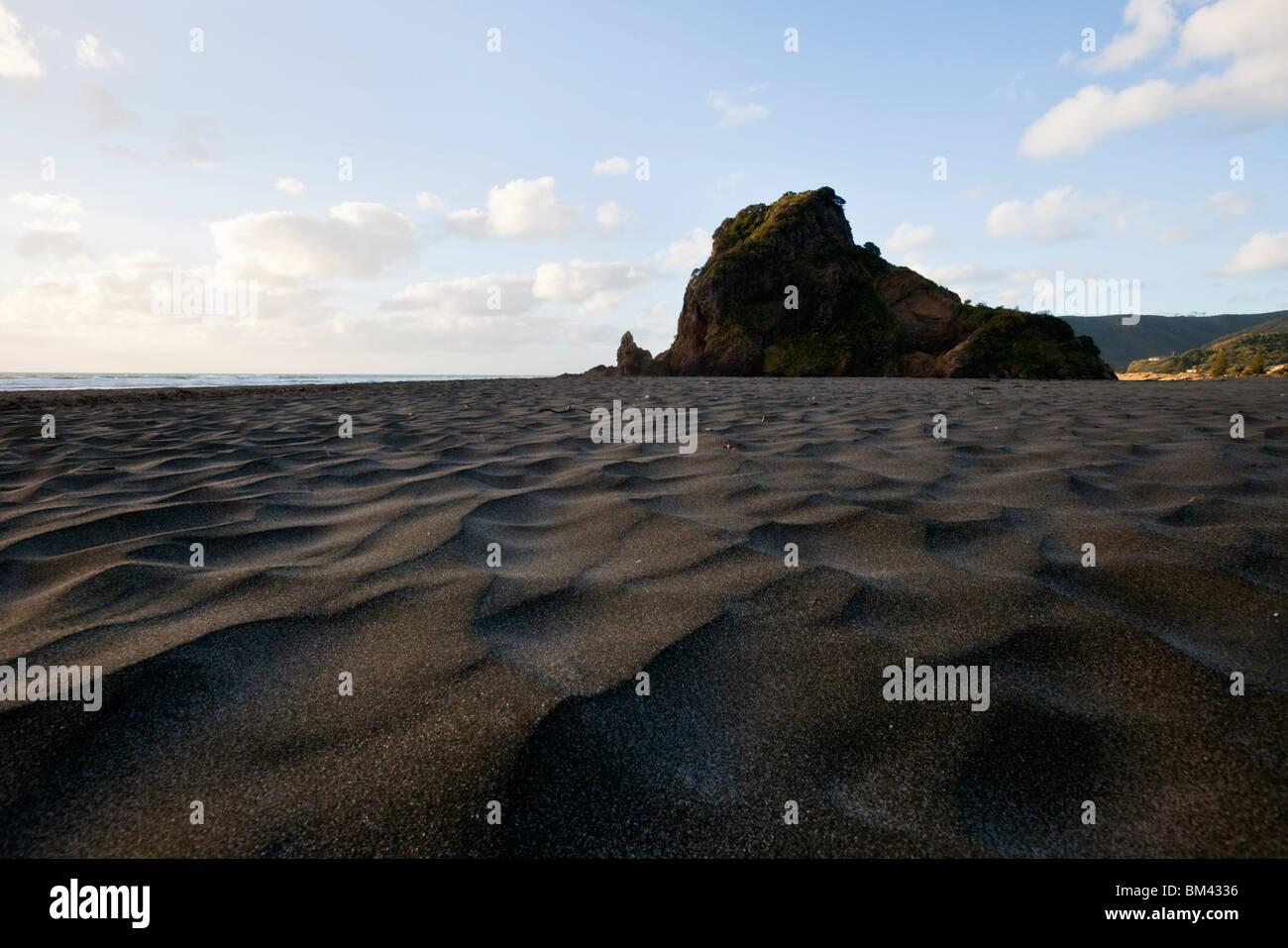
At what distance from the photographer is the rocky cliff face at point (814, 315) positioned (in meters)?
22.2

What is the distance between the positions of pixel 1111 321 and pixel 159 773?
570 ft

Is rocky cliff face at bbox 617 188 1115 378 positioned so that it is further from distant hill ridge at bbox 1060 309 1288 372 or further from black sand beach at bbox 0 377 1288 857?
distant hill ridge at bbox 1060 309 1288 372

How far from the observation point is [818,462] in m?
3.40

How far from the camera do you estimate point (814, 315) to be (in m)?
24.0

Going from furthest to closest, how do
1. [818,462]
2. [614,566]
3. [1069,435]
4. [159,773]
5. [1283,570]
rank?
[1069,435] → [818,462] → [614,566] → [1283,570] → [159,773]

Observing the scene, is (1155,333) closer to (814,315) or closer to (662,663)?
(814,315)

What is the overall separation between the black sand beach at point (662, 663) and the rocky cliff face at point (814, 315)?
20255 mm

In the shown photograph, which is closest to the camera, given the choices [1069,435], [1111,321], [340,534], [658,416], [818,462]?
[340,534]

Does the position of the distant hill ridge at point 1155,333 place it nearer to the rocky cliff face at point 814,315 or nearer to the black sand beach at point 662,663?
the rocky cliff face at point 814,315

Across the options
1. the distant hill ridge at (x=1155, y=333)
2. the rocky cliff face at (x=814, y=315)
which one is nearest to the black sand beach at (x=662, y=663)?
the rocky cliff face at (x=814, y=315)

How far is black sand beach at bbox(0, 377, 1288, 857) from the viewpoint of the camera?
3.29 ft

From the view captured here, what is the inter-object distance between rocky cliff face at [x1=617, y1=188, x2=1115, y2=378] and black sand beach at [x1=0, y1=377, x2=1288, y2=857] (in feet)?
66.5

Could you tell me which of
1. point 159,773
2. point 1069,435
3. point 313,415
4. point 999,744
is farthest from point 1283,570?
point 313,415
